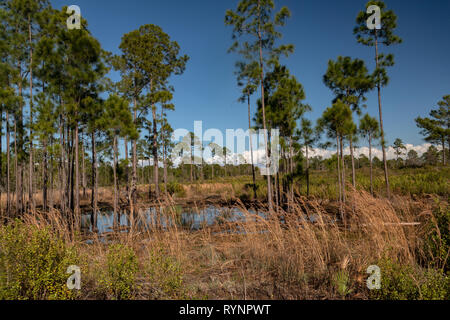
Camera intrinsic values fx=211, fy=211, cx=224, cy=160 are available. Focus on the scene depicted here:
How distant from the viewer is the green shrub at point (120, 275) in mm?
2771

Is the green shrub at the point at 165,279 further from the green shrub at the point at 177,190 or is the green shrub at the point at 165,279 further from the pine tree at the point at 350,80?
the green shrub at the point at 177,190

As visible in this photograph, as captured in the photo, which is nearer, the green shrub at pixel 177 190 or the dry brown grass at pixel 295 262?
the dry brown grass at pixel 295 262

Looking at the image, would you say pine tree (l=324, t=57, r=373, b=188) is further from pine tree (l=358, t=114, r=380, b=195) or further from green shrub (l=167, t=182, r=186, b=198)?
green shrub (l=167, t=182, r=186, b=198)

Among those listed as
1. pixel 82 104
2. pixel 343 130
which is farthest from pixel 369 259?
pixel 82 104

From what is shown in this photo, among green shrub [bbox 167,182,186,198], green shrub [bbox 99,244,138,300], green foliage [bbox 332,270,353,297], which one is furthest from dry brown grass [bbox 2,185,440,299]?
green shrub [bbox 167,182,186,198]

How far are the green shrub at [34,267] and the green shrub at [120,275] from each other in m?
0.43

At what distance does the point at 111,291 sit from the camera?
289cm

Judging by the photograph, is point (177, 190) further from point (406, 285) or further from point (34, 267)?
point (406, 285)

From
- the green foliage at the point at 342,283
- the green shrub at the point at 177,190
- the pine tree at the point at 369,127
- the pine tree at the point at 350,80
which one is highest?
the pine tree at the point at 350,80

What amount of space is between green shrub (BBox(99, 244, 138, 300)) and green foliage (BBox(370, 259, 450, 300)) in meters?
3.11

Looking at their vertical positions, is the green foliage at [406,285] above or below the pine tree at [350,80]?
below

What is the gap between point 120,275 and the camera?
2.80 metres

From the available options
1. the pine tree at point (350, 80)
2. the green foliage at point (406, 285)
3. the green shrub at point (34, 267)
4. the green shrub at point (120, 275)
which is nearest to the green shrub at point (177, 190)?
the pine tree at point (350, 80)
